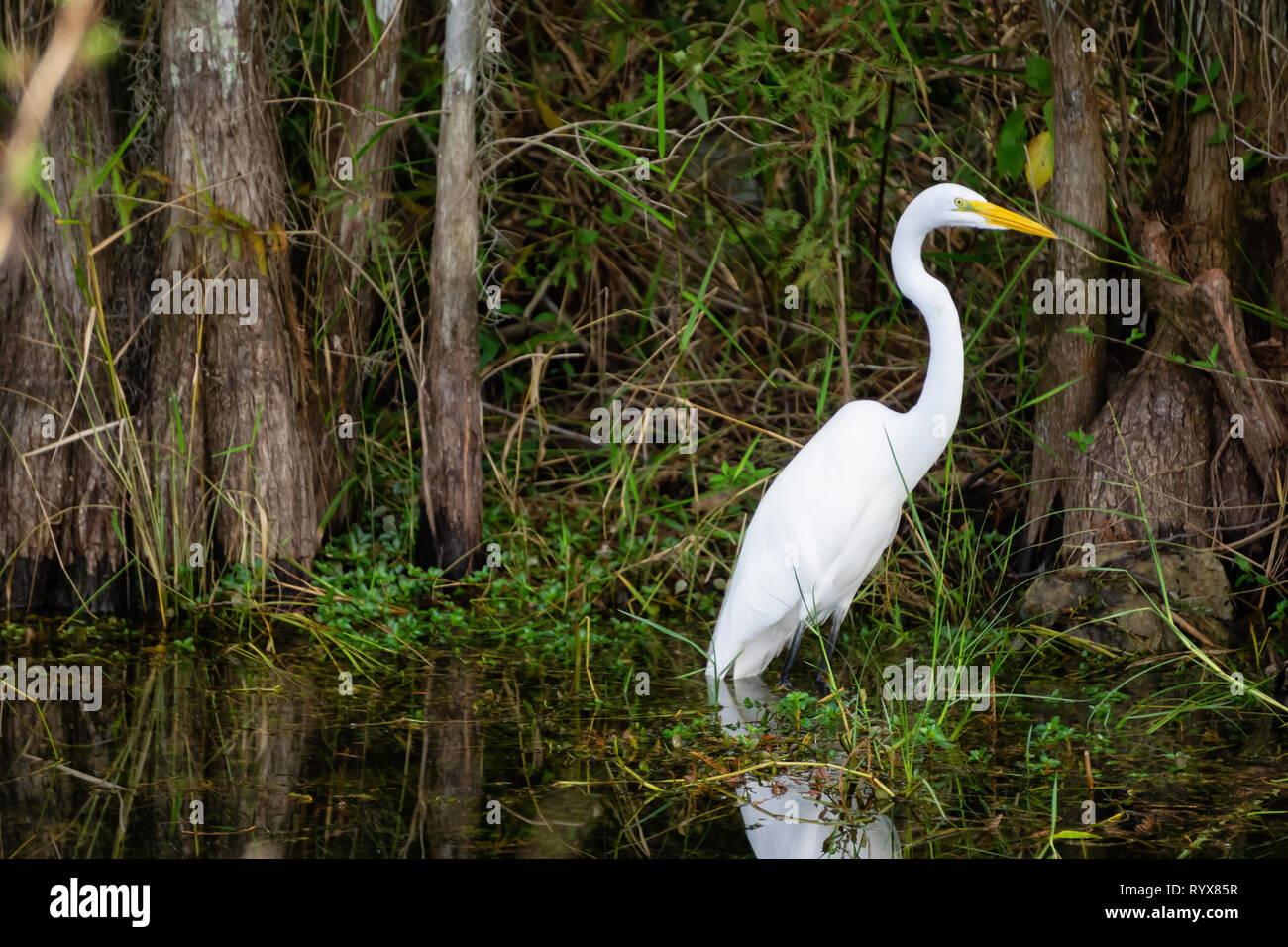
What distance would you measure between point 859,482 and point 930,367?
409mm

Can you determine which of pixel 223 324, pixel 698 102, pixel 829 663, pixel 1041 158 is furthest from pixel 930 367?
pixel 223 324

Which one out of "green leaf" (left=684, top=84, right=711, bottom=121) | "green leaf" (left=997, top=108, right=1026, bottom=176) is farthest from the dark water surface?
"green leaf" (left=684, top=84, right=711, bottom=121)

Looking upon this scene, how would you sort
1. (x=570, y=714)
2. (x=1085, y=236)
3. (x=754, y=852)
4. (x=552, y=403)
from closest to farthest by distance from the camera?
(x=754, y=852) < (x=570, y=714) < (x=1085, y=236) < (x=552, y=403)

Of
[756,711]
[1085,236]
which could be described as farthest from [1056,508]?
[756,711]

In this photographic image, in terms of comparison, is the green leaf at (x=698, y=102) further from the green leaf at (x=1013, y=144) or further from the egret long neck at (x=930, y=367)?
the egret long neck at (x=930, y=367)

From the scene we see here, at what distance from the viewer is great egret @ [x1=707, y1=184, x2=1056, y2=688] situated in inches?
160

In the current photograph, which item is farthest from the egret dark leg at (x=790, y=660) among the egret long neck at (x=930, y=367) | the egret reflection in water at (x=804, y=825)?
the egret reflection in water at (x=804, y=825)

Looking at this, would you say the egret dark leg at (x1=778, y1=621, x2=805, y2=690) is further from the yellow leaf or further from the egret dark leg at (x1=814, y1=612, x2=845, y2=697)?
the yellow leaf

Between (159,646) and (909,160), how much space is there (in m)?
3.65

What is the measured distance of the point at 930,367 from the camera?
4.11m

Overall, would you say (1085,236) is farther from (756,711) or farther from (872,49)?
(756,711)

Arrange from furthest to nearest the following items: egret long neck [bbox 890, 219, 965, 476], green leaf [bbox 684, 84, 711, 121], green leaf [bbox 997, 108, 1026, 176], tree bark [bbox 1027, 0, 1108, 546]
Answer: green leaf [bbox 684, 84, 711, 121]
green leaf [bbox 997, 108, 1026, 176]
tree bark [bbox 1027, 0, 1108, 546]
egret long neck [bbox 890, 219, 965, 476]

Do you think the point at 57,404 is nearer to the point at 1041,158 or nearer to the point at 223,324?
the point at 223,324

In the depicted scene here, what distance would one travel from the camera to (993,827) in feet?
9.67
